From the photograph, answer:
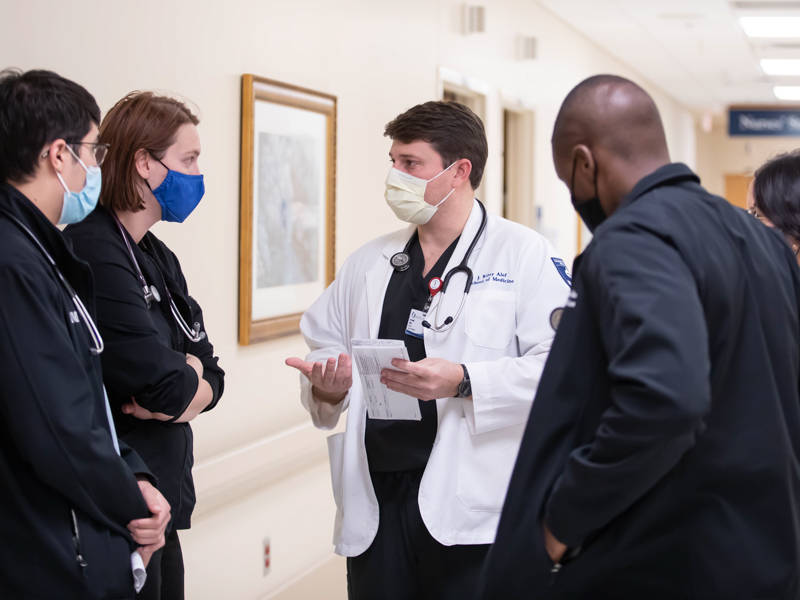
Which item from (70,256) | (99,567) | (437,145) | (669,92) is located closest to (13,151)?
(70,256)

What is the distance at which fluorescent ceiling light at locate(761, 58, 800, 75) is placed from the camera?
305 inches

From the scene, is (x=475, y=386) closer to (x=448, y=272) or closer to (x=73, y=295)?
(x=448, y=272)

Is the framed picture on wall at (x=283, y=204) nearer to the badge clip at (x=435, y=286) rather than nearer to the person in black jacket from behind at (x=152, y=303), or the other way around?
the person in black jacket from behind at (x=152, y=303)

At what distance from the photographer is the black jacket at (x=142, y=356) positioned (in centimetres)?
155

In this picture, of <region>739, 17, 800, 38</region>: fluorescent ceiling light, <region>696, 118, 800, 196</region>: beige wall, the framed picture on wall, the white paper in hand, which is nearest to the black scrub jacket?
the white paper in hand

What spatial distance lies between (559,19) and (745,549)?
6019 mm

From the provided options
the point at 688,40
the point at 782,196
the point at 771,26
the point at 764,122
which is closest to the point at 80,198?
the point at 782,196

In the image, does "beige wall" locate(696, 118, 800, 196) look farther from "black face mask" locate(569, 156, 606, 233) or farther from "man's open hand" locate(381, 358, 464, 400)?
"black face mask" locate(569, 156, 606, 233)

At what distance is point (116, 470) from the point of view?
1.28 metres

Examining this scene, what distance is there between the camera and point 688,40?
7004mm

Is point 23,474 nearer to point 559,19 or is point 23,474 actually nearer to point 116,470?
point 116,470

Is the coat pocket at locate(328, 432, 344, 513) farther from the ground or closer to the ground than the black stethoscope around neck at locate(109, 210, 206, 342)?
closer to the ground

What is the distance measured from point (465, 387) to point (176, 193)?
85 cm

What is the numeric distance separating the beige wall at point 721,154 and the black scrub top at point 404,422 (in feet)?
45.1
